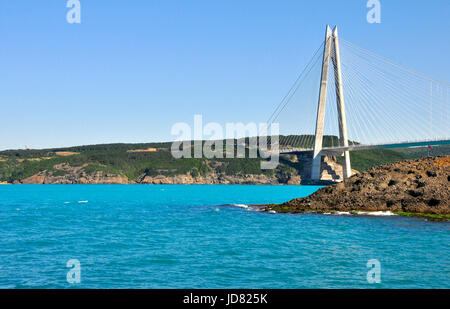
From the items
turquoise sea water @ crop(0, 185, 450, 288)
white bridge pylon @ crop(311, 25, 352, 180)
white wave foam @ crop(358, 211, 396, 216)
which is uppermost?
white bridge pylon @ crop(311, 25, 352, 180)

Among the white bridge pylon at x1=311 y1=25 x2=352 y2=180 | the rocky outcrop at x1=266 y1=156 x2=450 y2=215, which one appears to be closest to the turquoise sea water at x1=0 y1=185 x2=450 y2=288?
the rocky outcrop at x1=266 y1=156 x2=450 y2=215

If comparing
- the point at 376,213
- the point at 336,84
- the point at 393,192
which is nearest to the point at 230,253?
the point at 376,213

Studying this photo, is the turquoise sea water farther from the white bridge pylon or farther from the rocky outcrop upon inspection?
the white bridge pylon

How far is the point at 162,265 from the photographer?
789 inches

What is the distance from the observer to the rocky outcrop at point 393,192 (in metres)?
42.1

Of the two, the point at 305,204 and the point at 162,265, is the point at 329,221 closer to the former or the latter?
the point at 305,204

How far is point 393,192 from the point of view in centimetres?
4481

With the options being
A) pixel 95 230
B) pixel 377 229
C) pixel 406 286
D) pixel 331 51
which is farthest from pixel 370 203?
pixel 331 51

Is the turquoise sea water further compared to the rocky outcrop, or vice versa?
the rocky outcrop

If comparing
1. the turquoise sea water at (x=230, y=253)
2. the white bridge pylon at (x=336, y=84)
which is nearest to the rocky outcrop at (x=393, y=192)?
the turquoise sea water at (x=230, y=253)

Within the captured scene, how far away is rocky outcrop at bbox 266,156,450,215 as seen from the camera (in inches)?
1657

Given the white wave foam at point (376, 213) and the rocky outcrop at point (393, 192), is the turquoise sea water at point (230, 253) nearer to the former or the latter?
the white wave foam at point (376, 213)

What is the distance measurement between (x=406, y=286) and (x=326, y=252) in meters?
7.18
